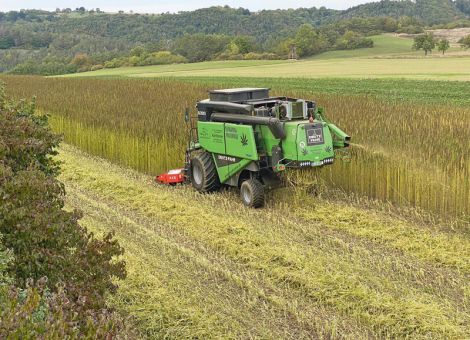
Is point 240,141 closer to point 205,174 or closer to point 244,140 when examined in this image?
point 244,140

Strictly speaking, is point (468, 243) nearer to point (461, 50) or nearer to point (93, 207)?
point (93, 207)

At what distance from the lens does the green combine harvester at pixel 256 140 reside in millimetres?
8242

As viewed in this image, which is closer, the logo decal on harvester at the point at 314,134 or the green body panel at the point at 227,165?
the logo decal on harvester at the point at 314,134

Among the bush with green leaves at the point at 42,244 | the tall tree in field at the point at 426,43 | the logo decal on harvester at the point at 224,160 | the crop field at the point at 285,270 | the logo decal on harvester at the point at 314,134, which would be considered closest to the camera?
the bush with green leaves at the point at 42,244

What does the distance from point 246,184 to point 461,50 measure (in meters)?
69.5

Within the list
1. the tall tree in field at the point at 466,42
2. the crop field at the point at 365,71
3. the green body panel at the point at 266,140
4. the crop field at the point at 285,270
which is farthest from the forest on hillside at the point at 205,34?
the crop field at the point at 285,270

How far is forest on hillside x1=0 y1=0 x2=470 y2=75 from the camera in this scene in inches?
3164

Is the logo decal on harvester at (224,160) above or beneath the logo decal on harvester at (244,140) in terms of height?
beneath

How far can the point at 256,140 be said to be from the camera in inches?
346

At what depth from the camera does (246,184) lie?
882 centimetres

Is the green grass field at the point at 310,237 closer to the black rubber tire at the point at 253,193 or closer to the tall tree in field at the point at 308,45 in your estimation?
the black rubber tire at the point at 253,193

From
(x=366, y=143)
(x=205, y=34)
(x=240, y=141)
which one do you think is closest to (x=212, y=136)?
(x=240, y=141)

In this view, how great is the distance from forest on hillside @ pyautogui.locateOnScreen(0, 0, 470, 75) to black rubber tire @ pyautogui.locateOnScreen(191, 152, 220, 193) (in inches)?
2707

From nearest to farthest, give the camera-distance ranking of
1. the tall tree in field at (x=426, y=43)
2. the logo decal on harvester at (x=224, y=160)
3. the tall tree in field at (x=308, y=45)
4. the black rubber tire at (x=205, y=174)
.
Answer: the logo decal on harvester at (x=224, y=160)
the black rubber tire at (x=205, y=174)
the tall tree in field at (x=426, y=43)
the tall tree in field at (x=308, y=45)
